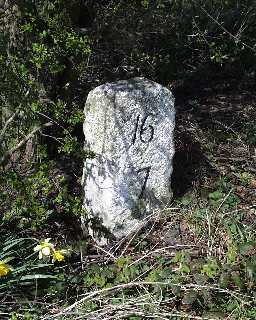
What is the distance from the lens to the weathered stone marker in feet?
12.6

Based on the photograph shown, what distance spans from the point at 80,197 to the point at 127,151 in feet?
2.19

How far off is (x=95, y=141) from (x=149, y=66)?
6.00 ft

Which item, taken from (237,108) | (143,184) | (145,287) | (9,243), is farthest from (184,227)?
(237,108)

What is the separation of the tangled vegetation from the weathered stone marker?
0.48 ft

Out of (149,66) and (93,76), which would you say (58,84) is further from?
(149,66)

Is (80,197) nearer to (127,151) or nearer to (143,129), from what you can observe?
(127,151)

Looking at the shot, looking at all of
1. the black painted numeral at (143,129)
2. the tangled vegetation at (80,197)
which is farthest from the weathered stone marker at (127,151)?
the tangled vegetation at (80,197)

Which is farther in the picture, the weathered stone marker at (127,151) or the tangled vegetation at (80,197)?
the weathered stone marker at (127,151)

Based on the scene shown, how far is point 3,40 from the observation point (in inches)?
154

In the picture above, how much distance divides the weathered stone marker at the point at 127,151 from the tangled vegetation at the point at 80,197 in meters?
0.15

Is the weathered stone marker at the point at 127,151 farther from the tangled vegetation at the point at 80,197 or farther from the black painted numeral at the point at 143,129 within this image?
the tangled vegetation at the point at 80,197

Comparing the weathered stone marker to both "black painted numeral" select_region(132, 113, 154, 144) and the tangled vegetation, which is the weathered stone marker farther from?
the tangled vegetation

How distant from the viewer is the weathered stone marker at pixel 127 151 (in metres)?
3.84

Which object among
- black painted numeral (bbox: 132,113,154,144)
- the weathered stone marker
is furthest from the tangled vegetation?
black painted numeral (bbox: 132,113,154,144)
